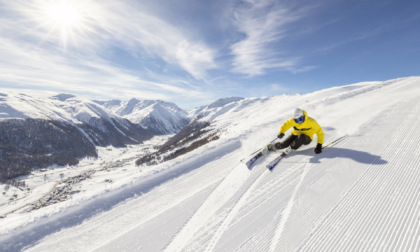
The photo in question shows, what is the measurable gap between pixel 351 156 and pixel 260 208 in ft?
14.1

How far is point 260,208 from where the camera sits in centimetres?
520

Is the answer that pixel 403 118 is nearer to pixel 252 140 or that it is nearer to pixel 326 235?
pixel 252 140

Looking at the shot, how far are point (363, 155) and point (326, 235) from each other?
175 inches

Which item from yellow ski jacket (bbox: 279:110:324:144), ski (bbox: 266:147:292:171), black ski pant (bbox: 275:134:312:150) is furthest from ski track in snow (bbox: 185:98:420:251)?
yellow ski jacket (bbox: 279:110:324:144)

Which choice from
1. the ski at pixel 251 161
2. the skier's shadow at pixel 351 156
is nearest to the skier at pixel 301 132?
the skier's shadow at pixel 351 156

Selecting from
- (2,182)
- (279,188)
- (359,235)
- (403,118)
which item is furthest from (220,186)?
(2,182)

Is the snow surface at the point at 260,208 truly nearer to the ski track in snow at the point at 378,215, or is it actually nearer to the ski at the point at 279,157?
the ski track in snow at the point at 378,215

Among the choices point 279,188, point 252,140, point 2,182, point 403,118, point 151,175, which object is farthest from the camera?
point 2,182

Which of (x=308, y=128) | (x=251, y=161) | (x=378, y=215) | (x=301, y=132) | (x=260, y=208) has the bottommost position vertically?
(x=378, y=215)

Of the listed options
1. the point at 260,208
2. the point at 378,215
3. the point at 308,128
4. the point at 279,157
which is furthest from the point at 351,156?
the point at 260,208

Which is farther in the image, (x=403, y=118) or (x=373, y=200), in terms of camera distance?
(x=403, y=118)

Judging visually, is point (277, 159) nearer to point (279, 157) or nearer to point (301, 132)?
point (279, 157)

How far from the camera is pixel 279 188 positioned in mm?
5855

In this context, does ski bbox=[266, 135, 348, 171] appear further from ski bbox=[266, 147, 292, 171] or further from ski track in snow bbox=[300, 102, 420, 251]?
ski track in snow bbox=[300, 102, 420, 251]
